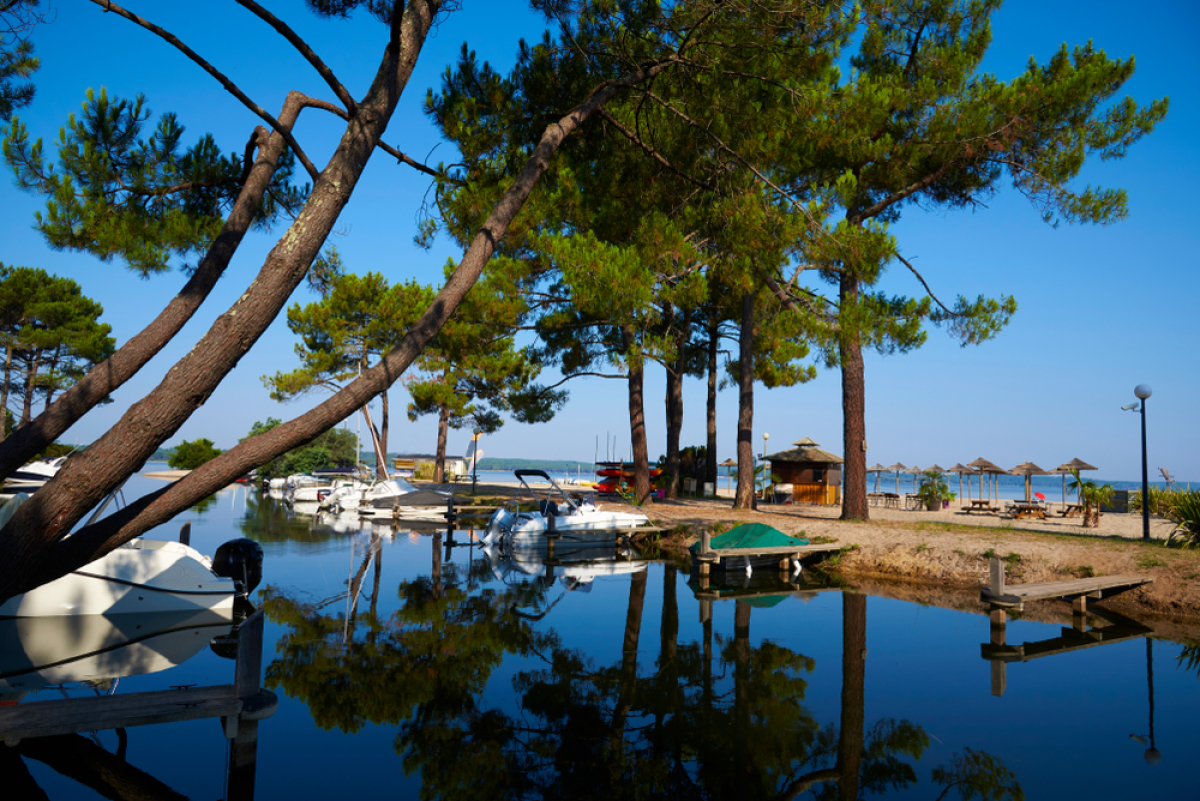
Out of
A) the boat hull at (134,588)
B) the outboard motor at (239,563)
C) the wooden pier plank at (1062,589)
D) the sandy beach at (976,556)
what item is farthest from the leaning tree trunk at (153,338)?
the sandy beach at (976,556)

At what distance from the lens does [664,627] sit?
9.48 meters

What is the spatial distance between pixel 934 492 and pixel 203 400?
78.2 feet

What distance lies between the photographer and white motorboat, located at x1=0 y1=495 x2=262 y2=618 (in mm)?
9148

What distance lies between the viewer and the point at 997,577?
30.0 feet

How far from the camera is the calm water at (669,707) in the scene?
4898 millimetres

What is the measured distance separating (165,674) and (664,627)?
578 cm

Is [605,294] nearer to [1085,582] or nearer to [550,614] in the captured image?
[550,614]

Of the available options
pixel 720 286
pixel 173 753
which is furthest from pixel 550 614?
pixel 720 286

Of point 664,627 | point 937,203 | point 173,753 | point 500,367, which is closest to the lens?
point 173,753

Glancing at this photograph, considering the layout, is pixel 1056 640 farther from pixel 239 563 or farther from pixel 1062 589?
pixel 239 563

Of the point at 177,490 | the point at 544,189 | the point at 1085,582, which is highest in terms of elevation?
the point at 544,189

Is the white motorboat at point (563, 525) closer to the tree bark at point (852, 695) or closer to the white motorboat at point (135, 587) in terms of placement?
the tree bark at point (852, 695)

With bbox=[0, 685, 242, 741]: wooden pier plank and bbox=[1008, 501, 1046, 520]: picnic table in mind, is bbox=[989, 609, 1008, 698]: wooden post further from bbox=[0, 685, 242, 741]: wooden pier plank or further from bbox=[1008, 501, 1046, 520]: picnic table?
bbox=[1008, 501, 1046, 520]: picnic table

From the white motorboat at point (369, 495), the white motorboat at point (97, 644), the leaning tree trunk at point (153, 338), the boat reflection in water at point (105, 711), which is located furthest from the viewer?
the white motorboat at point (369, 495)
